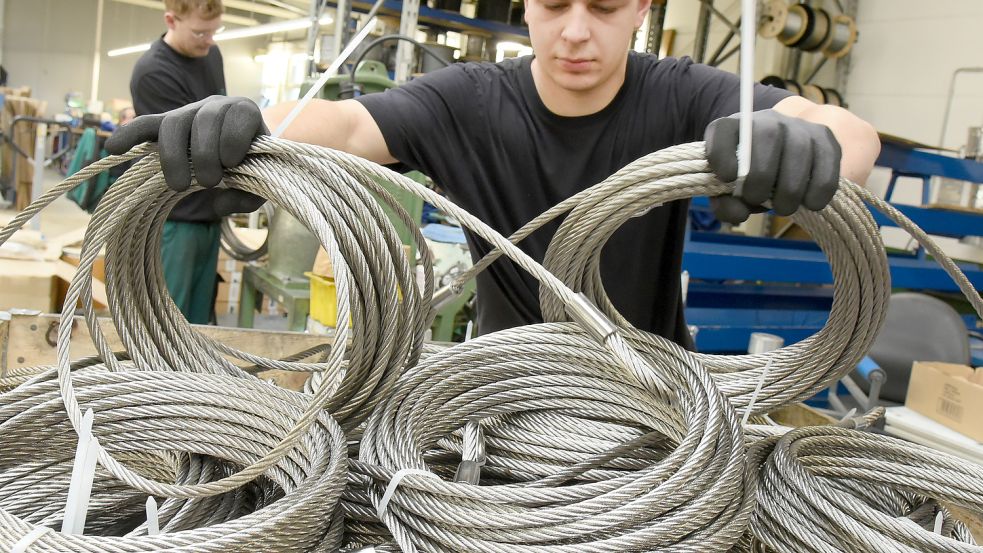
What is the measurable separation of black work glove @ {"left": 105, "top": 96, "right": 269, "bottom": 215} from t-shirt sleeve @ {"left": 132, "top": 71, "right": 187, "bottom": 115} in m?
1.87

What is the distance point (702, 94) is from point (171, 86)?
76.8 inches

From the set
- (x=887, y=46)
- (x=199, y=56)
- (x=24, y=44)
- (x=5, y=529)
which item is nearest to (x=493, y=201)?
(x=5, y=529)

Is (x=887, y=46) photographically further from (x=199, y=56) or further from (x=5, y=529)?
(x=5, y=529)

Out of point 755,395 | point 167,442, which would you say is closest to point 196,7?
point 167,442

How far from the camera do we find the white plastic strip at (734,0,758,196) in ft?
2.43

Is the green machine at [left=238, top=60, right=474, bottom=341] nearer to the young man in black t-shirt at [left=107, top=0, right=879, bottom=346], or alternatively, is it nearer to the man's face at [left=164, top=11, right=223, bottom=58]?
the man's face at [left=164, top=11, right=223, bottom=58]

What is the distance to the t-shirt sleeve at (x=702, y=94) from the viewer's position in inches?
53.5

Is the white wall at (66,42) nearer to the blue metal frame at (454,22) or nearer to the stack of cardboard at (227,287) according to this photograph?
the blue metal frame at (454,22)

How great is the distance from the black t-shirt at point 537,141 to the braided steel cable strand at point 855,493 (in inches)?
22.5

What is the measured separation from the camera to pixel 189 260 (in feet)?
8.95

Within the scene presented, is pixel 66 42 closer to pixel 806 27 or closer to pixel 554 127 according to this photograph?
pixel 806 27

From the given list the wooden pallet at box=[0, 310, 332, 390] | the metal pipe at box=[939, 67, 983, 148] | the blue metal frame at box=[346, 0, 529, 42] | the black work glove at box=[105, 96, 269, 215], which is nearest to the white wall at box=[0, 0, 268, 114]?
the blue metal frame at box=[346, 0, 529, 42]

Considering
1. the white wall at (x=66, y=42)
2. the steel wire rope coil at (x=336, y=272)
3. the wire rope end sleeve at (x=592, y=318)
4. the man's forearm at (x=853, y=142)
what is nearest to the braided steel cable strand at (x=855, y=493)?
the steel wire rope coil at (x=336, y=272)

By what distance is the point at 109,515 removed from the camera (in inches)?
32.9
